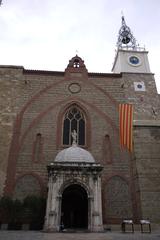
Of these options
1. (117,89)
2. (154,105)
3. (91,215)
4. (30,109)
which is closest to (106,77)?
(117,89)

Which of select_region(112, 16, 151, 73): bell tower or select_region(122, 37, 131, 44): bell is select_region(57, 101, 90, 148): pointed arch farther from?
select_region(122, 37, 131, 44): bell

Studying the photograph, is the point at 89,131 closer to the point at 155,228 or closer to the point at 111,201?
the point at 111,201

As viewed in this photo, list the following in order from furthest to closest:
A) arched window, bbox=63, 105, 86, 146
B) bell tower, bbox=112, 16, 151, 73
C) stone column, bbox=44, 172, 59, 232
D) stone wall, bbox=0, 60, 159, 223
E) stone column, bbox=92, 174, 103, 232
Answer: bell tower, bbox=112, 16, 151, 73 → arched window, bbox=63, 105, 86, 146 → stone wall, bbox=0, 60, 159, 223 → stone column, bbox=92, 174, 103, 232 → stone column, bbox=44, 172, 59, 232

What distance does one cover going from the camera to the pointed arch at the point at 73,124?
65.8 feet

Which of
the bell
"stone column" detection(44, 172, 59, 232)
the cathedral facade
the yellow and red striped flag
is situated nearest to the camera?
"stone column" detection(44, 172, 59, 232)

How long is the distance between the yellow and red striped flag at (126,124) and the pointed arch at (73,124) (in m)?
3.01

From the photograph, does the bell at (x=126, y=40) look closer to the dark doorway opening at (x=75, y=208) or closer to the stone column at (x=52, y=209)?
the dark doorway opening at (x=75, y=208)

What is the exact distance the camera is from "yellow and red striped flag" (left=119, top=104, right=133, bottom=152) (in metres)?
19.1

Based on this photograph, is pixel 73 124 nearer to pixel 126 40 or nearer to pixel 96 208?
pixel 96 208

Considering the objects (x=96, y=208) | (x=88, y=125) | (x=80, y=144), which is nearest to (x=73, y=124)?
(x=88, y=125)

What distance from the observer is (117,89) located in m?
22.7

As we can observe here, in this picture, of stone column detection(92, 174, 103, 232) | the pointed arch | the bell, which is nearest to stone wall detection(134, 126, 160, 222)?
stone column detection(92, 174, 103, 232)

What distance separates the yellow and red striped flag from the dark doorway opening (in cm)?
553

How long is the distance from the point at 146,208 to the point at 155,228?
4.52ft
